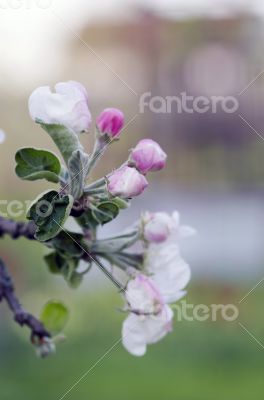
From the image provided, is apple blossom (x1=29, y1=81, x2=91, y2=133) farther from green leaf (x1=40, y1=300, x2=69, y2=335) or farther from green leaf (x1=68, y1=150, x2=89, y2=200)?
green leaf (x1=40, y1=300, x2=69, y2=335)

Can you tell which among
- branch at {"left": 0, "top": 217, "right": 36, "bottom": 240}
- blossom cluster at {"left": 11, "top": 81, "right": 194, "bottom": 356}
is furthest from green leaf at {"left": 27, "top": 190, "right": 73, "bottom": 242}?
branch at {"left": 0, "top": 217, "right": 36, "bottom": 240}

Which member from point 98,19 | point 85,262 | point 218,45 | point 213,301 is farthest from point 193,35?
point 85,262

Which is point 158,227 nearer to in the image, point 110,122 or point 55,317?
point 110,122

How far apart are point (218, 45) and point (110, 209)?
195 inches

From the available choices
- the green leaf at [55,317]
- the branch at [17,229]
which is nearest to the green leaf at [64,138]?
the branch at [17,229]

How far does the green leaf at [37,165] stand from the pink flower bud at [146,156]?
7cm

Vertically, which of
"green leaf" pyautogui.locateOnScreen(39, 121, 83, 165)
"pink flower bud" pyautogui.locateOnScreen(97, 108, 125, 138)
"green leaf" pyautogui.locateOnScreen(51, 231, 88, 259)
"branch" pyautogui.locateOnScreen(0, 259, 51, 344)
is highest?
"pink flower bud" pyautogui.locateOnScreen(97, 108, 125, 138)

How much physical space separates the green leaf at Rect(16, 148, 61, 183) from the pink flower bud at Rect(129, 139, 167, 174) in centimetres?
7

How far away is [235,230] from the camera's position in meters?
5.16

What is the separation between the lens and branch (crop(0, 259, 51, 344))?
33.1 inches

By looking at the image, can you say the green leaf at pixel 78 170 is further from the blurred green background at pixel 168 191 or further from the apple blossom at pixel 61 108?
the blurred green background at pixel 168 191

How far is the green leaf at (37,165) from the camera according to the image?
707mm

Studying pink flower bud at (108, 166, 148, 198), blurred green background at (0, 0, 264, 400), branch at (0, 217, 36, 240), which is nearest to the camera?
pink flower bud at (108, 166, 148, 198)

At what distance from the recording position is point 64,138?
0.70m
